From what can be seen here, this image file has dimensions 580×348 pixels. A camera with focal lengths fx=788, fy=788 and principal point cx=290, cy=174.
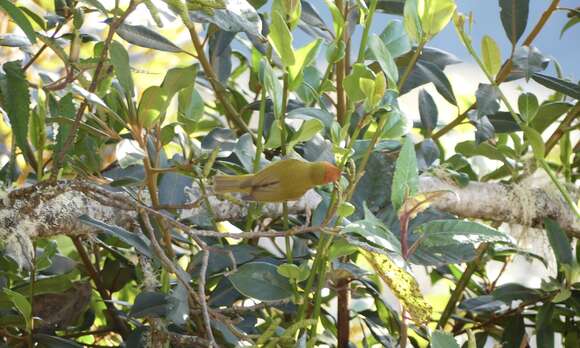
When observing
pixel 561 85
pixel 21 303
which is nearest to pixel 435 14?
pixel 561 85

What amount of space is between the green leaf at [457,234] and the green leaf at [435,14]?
122 mm

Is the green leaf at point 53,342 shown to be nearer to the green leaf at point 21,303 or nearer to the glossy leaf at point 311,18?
the green leaf at point 21,303

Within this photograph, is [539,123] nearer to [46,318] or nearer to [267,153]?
[267,153]

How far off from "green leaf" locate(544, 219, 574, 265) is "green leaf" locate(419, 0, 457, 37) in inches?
11.2

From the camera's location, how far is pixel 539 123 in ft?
2.45

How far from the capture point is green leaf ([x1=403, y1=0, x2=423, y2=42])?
1.61ft

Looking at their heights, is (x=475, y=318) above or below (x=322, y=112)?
below

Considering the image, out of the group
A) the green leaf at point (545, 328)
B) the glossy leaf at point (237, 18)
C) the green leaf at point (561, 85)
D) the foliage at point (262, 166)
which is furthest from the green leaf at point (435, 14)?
the green leaf at point (545, 328)

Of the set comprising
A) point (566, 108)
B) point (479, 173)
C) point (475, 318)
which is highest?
point (566, 108)

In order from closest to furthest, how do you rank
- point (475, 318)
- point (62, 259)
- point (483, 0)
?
point (62, 259) → point (475, 318) → point (483, 0)

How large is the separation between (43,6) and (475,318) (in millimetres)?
522

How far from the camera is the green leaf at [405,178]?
0.45 metres

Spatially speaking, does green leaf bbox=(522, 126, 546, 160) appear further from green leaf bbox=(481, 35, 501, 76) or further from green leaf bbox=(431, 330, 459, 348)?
green leaf bbox=(431, 330, 459, 348)

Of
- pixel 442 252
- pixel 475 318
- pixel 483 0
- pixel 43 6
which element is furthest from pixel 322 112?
pixel 483 0
